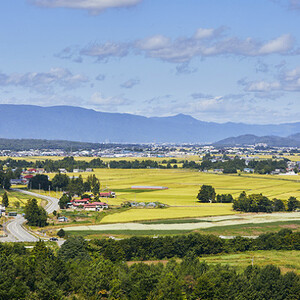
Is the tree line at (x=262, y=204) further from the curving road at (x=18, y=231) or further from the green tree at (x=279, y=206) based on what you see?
the curving road at (x=18, y=231)

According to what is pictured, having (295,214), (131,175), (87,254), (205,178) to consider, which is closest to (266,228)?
(295,214)

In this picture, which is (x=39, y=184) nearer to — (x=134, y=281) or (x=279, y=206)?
(x=279, y=206)

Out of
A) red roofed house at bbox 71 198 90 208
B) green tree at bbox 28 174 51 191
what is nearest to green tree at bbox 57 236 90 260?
red roofed house at bbox 71 198 90 208

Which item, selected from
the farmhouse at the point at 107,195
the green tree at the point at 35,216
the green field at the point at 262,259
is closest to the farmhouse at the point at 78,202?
the farmhouse at the point at 107,195

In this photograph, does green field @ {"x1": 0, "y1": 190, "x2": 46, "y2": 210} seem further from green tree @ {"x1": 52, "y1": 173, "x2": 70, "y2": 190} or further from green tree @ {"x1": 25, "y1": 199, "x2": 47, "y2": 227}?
green tree @ {"x1": 25, "y1": 199, "x2": 47, "y2": 227}

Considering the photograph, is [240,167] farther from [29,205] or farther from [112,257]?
[112,257]

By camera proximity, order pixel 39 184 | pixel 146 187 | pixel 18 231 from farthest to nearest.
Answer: pixel 146 187, pixel 39 184, pixel 18 231

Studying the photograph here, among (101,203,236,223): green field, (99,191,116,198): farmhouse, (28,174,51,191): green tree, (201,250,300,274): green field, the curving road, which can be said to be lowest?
(201,250,300,274): green field

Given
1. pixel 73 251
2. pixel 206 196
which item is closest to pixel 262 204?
pixel 206 196
